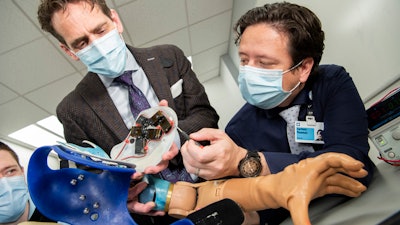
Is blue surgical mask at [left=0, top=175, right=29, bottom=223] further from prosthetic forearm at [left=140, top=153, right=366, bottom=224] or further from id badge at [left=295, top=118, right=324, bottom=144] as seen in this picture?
id badge at [left=295, top=118, right=324, bottom=144]

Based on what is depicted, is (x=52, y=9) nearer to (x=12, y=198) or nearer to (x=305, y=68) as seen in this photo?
(x=12, y=198)

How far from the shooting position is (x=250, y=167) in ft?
2.52

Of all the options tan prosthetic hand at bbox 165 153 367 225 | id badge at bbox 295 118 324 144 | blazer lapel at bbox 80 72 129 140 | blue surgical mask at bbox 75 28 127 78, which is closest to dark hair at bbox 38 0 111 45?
blue surgical mask at bbox 75 28 127 78

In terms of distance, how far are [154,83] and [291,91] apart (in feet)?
2.12

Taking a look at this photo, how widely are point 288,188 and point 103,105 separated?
2.92 ft

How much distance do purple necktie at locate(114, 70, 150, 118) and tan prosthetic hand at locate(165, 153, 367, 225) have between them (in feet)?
1.47

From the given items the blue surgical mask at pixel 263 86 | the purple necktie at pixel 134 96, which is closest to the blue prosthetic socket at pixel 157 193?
the purple necktie at pixel 134 96

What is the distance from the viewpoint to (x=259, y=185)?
0.63m

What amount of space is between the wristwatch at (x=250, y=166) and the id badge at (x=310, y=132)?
27cm

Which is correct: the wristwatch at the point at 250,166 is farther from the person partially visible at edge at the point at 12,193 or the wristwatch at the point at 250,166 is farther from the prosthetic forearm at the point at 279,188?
the person partially visible at edge at the point at 12,193

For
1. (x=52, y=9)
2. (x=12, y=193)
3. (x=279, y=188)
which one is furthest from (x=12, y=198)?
(x=279, y=188)

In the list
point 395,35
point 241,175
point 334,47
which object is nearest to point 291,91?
point 241,175

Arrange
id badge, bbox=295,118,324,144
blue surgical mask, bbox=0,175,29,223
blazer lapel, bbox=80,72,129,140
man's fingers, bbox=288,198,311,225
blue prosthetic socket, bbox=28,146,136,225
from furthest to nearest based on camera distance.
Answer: blue surgical mask, bbox=0,175,29,223, blazer lapel, bbox=80,72,129,140, id badge, bbox=295,118,324,144, blue prosthetic socket, bbox=28,146,136,225, man's fingers, bbox=288,198,311,225

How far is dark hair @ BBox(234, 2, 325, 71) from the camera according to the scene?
0.94m
